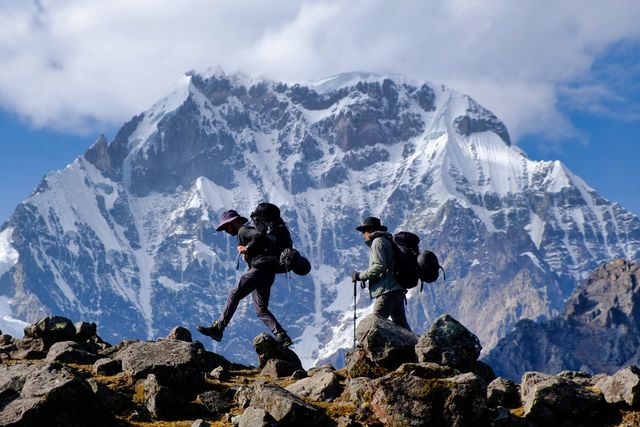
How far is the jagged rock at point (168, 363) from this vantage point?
41.9 feet

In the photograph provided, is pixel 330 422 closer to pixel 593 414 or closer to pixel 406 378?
pixel 406 378

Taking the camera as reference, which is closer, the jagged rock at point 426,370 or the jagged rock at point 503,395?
the jagged rock at point 426,370

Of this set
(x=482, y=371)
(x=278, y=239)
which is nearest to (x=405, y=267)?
(x=278, y=239)

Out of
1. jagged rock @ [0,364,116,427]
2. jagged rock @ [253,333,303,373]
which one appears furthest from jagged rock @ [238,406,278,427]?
jagged rock @ [253,333,303,373]

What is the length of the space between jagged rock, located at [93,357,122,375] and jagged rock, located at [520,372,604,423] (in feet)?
19.5

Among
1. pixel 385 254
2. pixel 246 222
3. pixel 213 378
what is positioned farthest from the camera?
pixel 246 222

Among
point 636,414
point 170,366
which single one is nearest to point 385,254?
point 170,366

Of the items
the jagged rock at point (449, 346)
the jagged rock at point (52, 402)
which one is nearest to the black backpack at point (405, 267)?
the jagged rock at point (449, 346)

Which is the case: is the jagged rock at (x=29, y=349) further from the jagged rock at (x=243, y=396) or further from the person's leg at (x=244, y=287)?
the jagged rock at (x=243, y=396)

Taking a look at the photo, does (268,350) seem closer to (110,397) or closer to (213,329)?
(213,329)

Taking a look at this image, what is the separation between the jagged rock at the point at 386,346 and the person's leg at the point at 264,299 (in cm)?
405

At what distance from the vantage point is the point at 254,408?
10867mm

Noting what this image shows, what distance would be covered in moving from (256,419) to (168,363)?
269 cm

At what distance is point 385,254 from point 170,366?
4.94m
